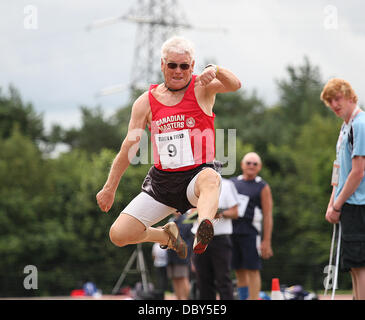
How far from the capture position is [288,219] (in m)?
28.4

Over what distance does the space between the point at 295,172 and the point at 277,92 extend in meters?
14.8

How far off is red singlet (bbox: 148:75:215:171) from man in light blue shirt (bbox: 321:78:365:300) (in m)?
1.30

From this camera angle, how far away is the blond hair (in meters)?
5.59

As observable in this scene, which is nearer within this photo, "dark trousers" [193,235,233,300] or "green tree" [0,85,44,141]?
"dark trousers" [193,235,233,300]

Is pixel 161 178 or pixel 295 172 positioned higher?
pixel 161 178

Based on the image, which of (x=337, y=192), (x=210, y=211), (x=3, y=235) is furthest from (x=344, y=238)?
(x=3, y=235)

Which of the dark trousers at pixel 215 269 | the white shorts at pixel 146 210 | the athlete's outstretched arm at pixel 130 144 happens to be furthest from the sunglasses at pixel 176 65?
the dark trousers at pixel 215 269

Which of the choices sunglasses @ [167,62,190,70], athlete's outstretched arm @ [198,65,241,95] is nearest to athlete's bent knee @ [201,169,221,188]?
athlete's outstretched arm @ [198,65,241,95]

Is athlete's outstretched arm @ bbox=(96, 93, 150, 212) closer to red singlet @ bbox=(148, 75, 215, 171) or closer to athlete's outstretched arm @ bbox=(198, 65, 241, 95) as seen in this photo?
red singlet @ bbox=(148, 75, 215, 171)

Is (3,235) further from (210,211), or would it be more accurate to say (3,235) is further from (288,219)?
(210,211)

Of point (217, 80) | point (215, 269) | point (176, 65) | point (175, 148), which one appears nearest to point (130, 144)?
point (175, 148)

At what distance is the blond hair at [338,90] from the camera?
559cm

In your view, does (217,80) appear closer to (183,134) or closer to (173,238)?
(183,134)

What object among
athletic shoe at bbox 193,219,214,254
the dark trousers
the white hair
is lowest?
the dark trousers
